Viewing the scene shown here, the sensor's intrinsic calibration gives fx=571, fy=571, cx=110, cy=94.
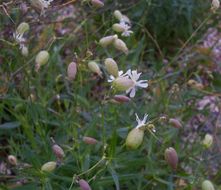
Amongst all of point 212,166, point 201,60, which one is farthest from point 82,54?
point 201,60

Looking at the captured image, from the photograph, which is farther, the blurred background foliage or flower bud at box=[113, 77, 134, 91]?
the blurred background foliage

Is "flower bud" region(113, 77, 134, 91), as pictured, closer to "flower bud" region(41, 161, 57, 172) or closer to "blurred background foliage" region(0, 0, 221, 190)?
"blurred background foliage" region(0, 0, 221, 190)

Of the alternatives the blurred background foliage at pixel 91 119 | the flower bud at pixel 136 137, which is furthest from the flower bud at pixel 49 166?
the flower bud at pixel 136 137

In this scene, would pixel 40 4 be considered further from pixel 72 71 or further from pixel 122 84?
pixel 122 84

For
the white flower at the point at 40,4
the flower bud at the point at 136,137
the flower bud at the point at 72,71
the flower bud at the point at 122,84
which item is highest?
the white flower at the point at 40,4

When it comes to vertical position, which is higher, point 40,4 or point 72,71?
point 40,4

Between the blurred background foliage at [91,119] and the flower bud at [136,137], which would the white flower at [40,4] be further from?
the flower bud at [136,137]

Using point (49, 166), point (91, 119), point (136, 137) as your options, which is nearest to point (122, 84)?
point (136, 137)

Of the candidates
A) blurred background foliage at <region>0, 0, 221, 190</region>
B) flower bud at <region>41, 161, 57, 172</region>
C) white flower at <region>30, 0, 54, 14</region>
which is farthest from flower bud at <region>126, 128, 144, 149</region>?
white flower at <region>30, 0, 54, 14</region>
